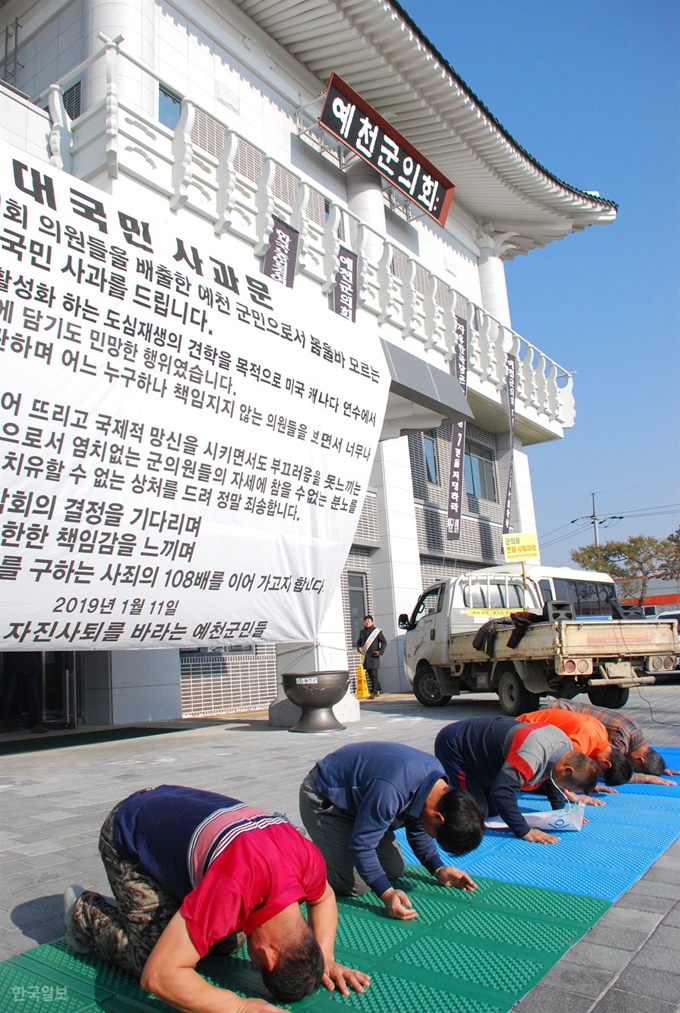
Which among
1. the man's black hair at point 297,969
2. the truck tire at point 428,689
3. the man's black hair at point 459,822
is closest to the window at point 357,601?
the truck tire at point 428,689

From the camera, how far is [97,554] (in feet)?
22.4

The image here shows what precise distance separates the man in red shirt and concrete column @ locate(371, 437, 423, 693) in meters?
14.6

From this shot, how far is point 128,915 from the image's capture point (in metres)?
2.71

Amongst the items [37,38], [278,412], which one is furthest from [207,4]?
[278,412]

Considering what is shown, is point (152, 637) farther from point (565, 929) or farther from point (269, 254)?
point (269, 254)

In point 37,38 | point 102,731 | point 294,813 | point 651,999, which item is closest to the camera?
point 651,999

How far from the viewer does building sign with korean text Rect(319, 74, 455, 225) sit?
17.5 metres

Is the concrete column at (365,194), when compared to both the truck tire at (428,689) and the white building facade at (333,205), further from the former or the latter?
the truck tire at (428,689)

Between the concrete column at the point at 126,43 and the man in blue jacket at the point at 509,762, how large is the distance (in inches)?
458

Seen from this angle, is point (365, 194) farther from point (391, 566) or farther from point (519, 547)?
point (519, 547)

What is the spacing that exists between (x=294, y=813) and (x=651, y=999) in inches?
122

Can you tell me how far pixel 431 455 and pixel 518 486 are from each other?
495cm

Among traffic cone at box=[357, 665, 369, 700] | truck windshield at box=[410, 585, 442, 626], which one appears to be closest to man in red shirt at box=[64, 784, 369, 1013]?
truck windshield at box=[410, 585, 442, 626]

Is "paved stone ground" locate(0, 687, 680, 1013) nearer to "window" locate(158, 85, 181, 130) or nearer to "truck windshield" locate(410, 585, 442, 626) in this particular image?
"truck windshield" locate(410, 585, 442, 626)
